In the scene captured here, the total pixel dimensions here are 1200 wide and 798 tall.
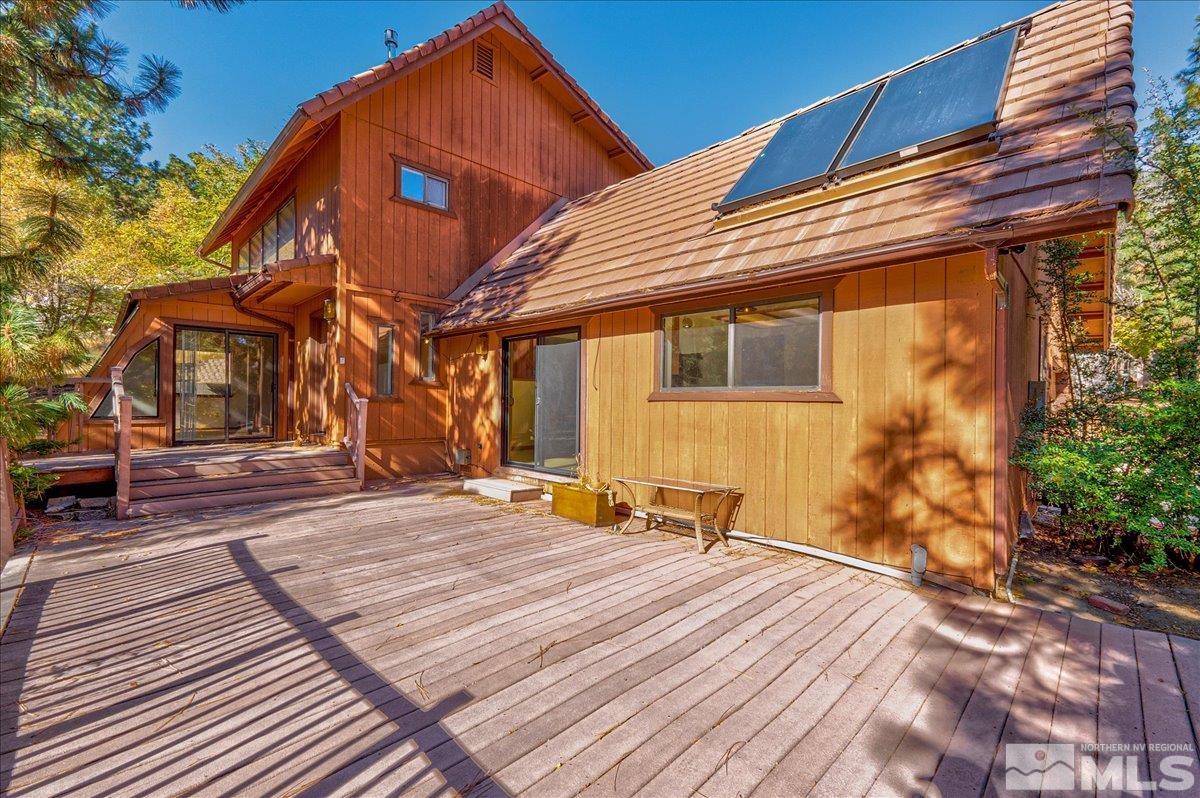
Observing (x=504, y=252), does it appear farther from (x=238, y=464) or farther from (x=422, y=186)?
(x=238, y=464)

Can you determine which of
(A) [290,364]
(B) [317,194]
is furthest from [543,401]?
(A) [290,364]

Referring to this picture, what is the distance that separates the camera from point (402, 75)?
24.8 ft

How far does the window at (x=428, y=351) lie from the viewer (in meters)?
8.16

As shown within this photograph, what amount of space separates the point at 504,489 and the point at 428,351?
10.6ft

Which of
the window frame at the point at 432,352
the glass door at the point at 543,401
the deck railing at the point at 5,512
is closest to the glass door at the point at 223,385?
the window frame at the point at 432,352

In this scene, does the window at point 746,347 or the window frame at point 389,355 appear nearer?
the window at point 746,347

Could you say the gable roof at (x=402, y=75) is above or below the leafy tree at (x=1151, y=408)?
above

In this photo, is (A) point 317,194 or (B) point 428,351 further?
(B) point 428,351

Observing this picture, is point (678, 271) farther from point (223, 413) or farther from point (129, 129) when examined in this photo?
point (129, 129)

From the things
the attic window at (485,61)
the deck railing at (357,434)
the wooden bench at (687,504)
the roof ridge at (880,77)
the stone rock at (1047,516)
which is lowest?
the stone rock at (1047,516)

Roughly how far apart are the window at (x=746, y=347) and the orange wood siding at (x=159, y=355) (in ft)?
28.5

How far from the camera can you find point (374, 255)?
7.58 m

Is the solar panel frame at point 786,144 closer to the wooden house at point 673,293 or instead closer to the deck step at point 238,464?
the wooden house at point 673,293

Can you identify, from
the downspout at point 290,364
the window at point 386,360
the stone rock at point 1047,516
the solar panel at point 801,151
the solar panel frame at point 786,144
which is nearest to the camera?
the solar panel frame at point 786,144
